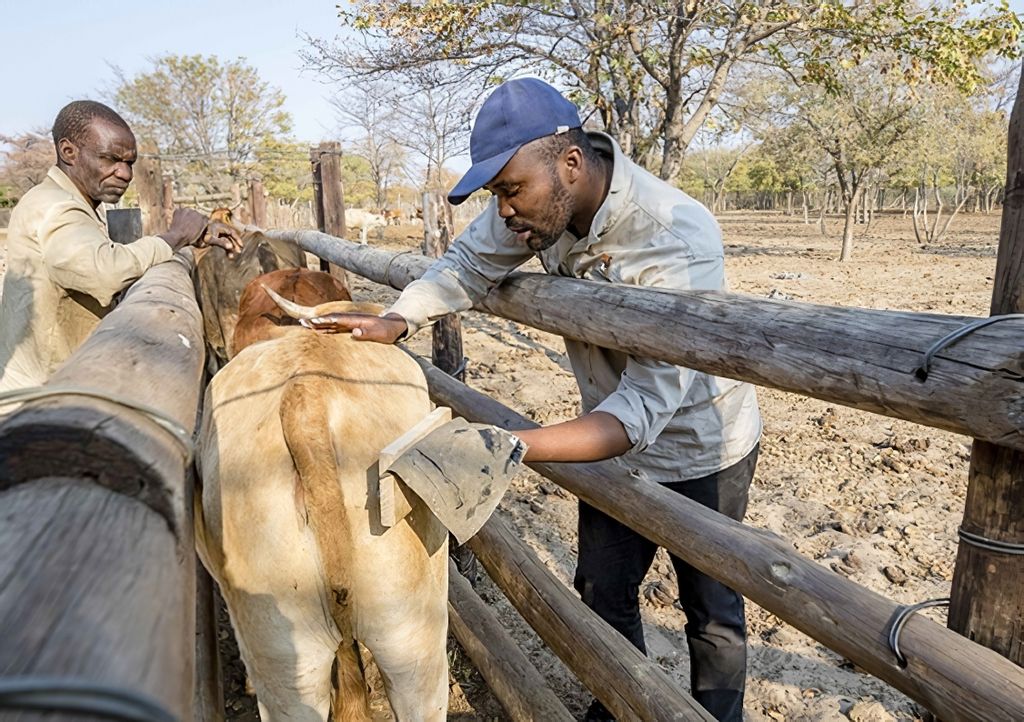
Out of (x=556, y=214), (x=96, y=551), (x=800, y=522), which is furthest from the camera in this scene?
(x=800, y=522)

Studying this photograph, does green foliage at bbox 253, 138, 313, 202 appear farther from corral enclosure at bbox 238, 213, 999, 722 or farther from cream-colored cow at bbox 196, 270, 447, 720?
cream-colored cow at bbox 196, 270, 447, 720

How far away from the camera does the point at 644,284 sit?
2219mm

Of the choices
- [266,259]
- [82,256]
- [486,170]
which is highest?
[486,170]

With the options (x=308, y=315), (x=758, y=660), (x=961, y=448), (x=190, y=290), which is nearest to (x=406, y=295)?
(x=308, y=315)

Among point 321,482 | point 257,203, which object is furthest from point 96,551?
point 257,203

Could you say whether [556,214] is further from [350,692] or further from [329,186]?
[329,186]

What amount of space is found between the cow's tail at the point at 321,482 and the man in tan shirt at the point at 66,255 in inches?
58.4

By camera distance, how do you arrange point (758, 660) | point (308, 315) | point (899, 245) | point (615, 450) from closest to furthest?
point (615, 450) < point (308, 315) < point (758, 660) < point (899, 245)

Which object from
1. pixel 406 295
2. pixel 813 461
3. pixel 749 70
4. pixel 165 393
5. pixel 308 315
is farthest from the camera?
pixel 749 70

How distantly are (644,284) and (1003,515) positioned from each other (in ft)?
3.77

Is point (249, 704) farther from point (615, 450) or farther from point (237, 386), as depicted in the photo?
point (615, 450)

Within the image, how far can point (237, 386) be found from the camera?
6.89 feet

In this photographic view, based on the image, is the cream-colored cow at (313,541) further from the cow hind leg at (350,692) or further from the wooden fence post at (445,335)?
the wooden fence post at (445,335)

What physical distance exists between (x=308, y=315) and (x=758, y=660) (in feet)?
8.46
